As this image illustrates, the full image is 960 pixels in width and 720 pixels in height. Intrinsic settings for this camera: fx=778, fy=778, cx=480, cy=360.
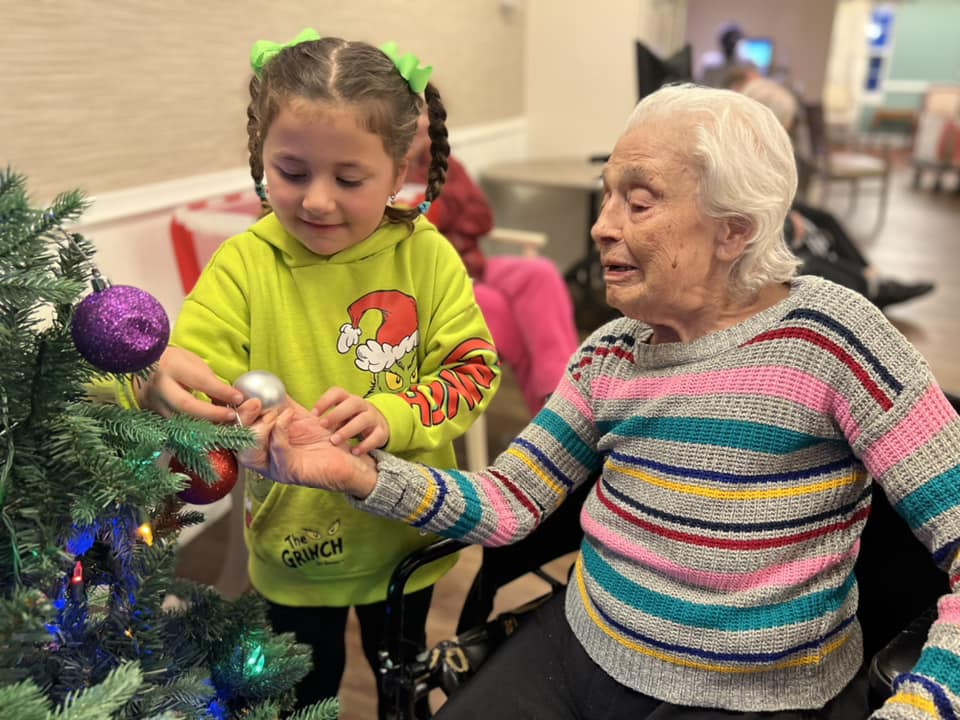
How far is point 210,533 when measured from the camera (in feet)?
7.66

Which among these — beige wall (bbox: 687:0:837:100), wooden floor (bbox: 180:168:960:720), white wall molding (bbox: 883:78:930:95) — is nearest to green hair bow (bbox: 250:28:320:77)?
wooden floor (bbox: 180:168:960:720)

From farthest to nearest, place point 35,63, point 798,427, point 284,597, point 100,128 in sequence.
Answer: point 100,128 → point 35,63 → point 284,597 → point 798,427

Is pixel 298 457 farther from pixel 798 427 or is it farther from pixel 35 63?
pixel 35 63

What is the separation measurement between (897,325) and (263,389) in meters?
4.26

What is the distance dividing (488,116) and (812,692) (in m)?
3.37

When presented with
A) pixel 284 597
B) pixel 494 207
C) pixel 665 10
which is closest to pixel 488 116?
pixel 494 207

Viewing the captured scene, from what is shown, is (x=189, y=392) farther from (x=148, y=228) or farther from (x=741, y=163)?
(x=148, y=228)

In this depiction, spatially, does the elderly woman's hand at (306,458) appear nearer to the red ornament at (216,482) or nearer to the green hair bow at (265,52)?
the red ornament at (216,482)

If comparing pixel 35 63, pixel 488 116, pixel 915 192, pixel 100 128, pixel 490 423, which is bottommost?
pixel 915 192

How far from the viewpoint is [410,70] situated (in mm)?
958

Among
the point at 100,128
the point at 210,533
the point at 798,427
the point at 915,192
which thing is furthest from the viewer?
the point at 915,192

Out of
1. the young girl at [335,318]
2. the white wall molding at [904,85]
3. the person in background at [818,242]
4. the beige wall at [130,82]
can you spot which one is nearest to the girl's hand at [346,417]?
the young girl at [335,318]

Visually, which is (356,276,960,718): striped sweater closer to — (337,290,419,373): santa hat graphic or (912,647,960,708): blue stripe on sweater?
(912,647,960,708): blue stripe on sweater

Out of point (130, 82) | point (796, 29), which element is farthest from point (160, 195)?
point (796, 29)
